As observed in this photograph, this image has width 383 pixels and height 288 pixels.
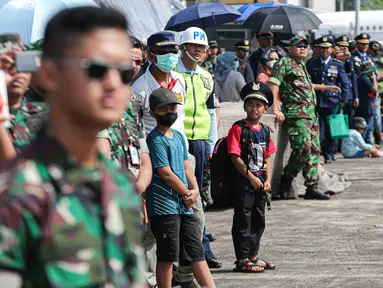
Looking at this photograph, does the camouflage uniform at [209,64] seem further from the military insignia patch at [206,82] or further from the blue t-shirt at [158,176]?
the blue t-shirt at [158,176]

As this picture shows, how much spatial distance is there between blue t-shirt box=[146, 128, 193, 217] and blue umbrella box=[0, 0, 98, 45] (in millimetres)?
1418

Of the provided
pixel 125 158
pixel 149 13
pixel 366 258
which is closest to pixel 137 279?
pixel 125 158

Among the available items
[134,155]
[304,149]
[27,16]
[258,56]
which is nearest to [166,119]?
[134,155]

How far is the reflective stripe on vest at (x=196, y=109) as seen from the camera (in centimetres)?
848

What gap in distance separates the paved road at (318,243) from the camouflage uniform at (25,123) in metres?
4.11

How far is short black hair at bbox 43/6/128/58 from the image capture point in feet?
8.04

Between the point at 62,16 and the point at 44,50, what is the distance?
0.10 meters

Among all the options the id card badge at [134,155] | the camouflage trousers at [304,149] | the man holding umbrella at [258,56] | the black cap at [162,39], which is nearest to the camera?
the id card badge at [134,155]

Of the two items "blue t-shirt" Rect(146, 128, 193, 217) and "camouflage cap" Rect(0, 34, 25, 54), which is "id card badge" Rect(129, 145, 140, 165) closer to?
"blue t-shirt" Rect(146, 128, 193, 217)

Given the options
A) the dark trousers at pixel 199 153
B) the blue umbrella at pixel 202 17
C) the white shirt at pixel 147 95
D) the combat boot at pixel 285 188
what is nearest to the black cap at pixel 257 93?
the dark trousers at pixel 199 153

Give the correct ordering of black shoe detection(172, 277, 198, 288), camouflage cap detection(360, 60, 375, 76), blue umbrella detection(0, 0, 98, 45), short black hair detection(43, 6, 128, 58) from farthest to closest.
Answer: camouflage cap detection(360, 60, 375, 76), blue umbrella detection(0, 0, 98, 45), black shoe detection(172, 277, 198, 288), short black hair detection(43, 6, 128, 58)

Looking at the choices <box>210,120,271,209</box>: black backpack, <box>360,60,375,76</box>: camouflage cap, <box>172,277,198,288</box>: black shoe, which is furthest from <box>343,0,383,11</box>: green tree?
<box>172,277,198,288</box>: black shoe

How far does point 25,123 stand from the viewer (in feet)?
13.2

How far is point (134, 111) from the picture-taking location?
19.9 ft
